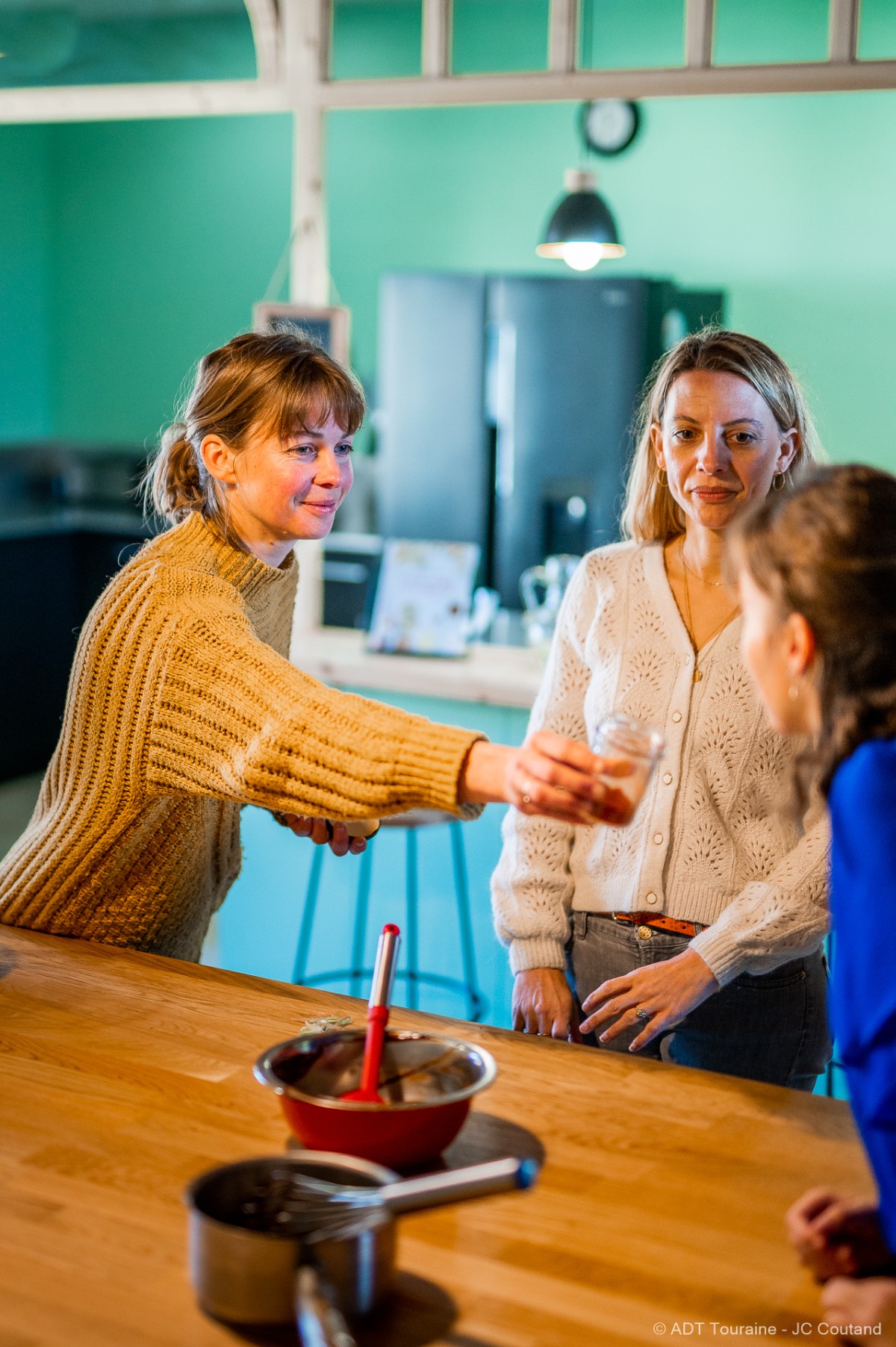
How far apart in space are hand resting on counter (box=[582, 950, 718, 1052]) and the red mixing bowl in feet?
1.36

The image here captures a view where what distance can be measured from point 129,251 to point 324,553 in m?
2.32

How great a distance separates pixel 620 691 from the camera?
1.87 m

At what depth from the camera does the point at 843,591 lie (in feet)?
3.65

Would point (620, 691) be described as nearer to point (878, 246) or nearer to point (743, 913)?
point (743, 913)

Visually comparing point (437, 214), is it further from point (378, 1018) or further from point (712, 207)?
point (378, 1018)

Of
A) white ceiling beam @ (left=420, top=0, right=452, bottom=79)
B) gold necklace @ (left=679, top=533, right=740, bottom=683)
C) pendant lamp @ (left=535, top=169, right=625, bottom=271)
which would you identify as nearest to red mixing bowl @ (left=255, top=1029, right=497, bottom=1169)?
gold necklace @ (left=679, top=533, right=740, bottom=683)

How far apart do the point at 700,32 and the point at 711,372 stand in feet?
5.75

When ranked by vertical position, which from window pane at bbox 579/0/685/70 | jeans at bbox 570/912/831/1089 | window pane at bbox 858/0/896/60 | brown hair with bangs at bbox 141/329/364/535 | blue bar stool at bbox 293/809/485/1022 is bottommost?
blue bar stool at bbox 293/809/485/1022

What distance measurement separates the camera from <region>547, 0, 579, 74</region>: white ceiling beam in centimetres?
335

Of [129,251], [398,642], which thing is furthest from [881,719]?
[129,251]

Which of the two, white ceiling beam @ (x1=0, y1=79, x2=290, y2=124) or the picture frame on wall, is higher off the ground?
white ceiling beam @ (x1=0, y1=79, x2=290, y2=124)

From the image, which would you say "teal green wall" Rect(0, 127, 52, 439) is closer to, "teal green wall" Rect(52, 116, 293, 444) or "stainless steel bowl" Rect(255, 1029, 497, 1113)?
"teal green wall" Rect(52, 116, 293, 444)

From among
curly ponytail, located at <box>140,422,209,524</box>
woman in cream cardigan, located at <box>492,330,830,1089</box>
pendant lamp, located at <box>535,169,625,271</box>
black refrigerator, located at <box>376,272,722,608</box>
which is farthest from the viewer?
black refrigerator, located at <box>376,272,722,608</box>

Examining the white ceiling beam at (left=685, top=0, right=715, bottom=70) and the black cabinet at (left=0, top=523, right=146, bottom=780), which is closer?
the white ceiling beam at (left=685, top=0, right=715, bottom=70)
